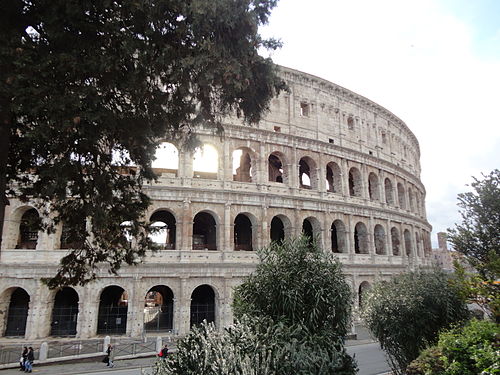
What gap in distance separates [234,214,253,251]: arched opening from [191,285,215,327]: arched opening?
3.66m

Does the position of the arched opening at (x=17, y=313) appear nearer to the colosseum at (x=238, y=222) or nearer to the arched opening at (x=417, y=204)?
the colosseum at (x=238, y=222)

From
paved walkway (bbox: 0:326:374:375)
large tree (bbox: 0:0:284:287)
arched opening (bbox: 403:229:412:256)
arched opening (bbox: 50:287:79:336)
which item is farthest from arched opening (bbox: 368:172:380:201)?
arched opening (bbox: 50:287:79:336)

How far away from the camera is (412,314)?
32.9ft

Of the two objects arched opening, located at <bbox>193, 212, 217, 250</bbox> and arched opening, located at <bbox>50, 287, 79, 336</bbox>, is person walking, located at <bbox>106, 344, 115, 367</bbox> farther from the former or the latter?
arched opening, located at <bbox>193, 212, 217, 250</bbox>

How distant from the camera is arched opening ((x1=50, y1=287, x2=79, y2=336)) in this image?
17562 mm

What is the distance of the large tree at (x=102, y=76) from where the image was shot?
6.21 meters

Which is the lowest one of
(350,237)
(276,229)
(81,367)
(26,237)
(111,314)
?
(81,367)

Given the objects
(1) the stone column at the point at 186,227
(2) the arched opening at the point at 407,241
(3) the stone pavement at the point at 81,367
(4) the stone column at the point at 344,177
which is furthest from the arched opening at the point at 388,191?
(3) the stone pavement at the point at 81,367

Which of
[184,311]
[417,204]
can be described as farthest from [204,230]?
[417,204]

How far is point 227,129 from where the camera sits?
21000 mm

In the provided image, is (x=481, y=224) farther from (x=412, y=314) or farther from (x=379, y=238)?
(x=379, y=238)

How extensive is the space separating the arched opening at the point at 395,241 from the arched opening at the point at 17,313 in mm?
25595

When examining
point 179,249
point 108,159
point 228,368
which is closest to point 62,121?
point 108,159

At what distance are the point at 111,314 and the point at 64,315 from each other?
7.60 feet
